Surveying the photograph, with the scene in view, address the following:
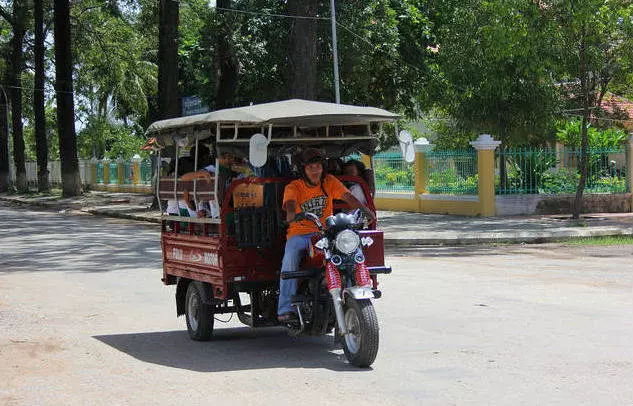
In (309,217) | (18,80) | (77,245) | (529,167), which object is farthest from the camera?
(18,80)

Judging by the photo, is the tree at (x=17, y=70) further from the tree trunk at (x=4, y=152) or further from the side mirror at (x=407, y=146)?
the side mirror at (x=407, y=146)

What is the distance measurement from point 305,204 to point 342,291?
1.00 m

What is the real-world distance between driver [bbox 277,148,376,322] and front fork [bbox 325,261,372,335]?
57 cm

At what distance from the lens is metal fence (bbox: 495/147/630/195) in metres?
26.9

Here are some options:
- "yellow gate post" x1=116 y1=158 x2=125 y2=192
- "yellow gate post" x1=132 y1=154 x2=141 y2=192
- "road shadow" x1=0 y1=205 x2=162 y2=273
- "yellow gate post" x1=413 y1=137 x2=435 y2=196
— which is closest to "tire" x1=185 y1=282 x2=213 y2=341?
"road shadow" x1=0 y1=205 x2=162 y2=273

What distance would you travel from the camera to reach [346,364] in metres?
8.12

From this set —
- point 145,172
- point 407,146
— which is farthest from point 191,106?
point 407,146

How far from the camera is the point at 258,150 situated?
857 centimetres

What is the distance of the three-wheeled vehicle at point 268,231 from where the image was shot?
7.97m

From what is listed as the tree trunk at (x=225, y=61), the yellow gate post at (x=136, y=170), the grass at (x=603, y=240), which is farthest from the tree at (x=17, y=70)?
the grass at (x=603, y=240)

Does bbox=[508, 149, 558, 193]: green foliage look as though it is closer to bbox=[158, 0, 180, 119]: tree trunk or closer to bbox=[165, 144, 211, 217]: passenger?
bbox=[158, 0, 180, 119]: tree trunk

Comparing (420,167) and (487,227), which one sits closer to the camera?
(487,227)

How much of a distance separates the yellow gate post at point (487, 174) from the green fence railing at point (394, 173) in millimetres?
3399

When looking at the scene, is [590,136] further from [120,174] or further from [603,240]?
[120,174]
